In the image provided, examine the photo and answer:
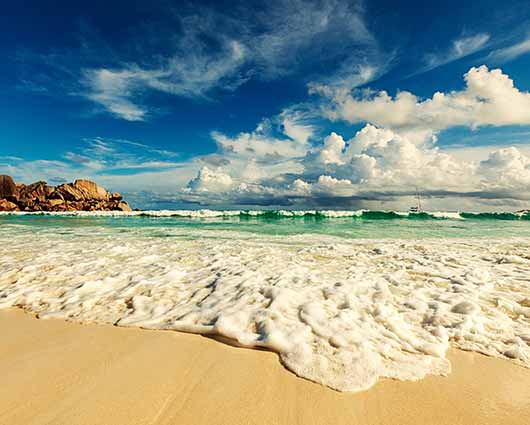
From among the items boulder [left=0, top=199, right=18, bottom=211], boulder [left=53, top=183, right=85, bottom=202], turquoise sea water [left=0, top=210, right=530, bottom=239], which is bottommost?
turquoise sea water [left=0, top=210, right=530, bottom=239]

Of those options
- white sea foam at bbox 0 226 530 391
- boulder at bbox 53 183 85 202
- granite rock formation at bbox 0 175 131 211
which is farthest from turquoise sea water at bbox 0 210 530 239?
boulder at bbox 53 183 85 202

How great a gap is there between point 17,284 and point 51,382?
11.1 feet

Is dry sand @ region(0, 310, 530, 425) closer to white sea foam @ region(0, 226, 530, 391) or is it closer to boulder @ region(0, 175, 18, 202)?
white sea foam @ region(0, 226, 530, 391)

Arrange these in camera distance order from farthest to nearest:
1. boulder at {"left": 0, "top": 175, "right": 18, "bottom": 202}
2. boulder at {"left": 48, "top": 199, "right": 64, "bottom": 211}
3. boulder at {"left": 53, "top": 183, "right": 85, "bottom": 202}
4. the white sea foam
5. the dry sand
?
boulder at {"left": 53, "top": 183, "right": 85, "bottom": 202} < boulder at {"left": 0, "top": 175, "right": 18, "bottom": 202} < boulder at {"left": 48, "top": 199, "right": 64, "bottom": 211} < the white sea foam < the dry sand

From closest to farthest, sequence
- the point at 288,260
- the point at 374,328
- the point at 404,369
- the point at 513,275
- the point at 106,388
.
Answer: the point at 106,388, the point at 404,369, the point at 374,328, the point at 513,275, the point at 288,260

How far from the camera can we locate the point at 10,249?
774 cm

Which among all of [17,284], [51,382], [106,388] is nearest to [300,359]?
[106,388]

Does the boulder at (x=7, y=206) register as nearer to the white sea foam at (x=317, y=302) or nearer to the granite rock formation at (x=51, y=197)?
the granite rock formation at (x=51, y=197)

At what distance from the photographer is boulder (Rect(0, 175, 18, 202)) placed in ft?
178

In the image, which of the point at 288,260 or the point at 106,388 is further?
the point at 288,260

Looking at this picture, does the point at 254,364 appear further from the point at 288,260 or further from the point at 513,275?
the point at 513,275

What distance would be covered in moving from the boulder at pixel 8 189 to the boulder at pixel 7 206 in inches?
47.3

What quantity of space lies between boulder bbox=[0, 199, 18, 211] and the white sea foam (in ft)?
203

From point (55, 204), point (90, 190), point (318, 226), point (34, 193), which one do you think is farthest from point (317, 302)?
point (34, 193)
